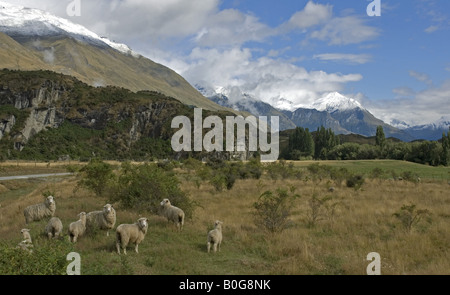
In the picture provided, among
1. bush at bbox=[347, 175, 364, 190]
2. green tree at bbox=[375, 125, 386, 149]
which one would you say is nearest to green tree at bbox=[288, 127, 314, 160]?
green tree at bbox=[375, 125, 386, 149]

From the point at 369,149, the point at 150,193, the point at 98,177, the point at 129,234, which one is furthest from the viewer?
the point at 369,149

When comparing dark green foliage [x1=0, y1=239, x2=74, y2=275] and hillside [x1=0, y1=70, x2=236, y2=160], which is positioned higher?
hillside [x1=0, y1=70, x2=236, y2=160]

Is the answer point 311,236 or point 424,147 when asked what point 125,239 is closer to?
point 311,236

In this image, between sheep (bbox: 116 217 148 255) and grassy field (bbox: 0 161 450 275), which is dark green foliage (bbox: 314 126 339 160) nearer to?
grassy field (bbox: 0 161 450 275)

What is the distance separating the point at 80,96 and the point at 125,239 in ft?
547

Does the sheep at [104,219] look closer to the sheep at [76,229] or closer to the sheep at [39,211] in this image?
the sheep at [76,229]

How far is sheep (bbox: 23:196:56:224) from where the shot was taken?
1699 cm

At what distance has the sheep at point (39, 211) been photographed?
A: 16992 millimetres

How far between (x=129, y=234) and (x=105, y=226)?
338 centimetres

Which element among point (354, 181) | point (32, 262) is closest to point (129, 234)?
point (32, 262)

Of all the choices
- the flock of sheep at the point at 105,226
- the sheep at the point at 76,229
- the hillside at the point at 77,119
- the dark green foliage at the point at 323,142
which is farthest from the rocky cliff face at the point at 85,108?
the sheep at the point at 76,229

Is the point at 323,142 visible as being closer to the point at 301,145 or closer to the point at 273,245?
the point at 301,145

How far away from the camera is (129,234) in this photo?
1124 centimetres

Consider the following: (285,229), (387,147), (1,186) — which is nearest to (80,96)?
(1,186)
